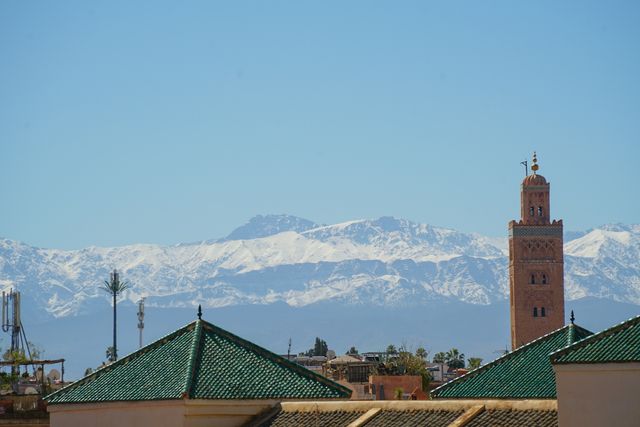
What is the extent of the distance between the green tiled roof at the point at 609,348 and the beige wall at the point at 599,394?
109mm

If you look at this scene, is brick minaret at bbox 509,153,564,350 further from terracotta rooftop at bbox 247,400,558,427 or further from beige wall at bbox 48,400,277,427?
terracotta rooftop at bbox 247,400,558,427

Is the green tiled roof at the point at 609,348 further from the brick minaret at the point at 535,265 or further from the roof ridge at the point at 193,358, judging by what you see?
the brick minaret at the point at 535,265

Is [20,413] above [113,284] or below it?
below

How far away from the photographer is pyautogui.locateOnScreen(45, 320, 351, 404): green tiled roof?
34.1m

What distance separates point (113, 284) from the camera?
3856 inches

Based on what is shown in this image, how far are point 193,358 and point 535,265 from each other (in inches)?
4702

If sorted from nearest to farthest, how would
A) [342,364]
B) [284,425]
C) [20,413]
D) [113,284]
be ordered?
1. [284,425]
2. [20,413]
3. [113,284]
4. [342,364]

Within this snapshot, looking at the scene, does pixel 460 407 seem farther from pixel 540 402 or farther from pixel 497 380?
pixel 497 380

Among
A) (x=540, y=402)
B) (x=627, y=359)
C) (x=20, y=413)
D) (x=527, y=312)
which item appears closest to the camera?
(x=627, y=359)

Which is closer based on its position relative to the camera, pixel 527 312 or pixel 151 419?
pixel 151 419

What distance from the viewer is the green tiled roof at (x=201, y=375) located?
1344 inches

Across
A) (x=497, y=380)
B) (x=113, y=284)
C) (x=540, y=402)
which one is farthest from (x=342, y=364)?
(x=540, y=402)

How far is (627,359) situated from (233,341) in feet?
36.5

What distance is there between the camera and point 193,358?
34.7 m
